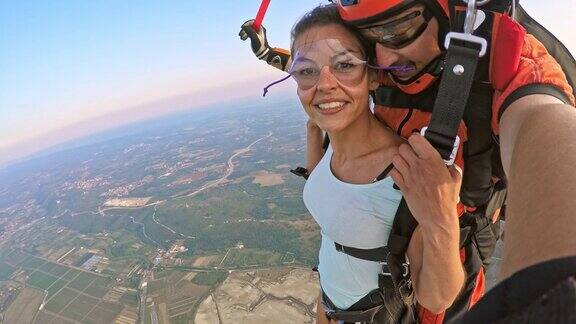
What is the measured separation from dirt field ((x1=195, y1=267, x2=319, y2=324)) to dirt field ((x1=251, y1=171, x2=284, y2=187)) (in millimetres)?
18960

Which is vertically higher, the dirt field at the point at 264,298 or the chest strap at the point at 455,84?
the chest strap at the point at 455,84

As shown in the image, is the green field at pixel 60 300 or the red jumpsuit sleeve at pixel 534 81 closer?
the red jumpsuit sleeve at pixel 534 81

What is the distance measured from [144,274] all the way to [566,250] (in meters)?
31.4

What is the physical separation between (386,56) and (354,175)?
52 cm

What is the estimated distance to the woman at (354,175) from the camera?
1115mm

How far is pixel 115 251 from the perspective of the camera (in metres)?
33.2

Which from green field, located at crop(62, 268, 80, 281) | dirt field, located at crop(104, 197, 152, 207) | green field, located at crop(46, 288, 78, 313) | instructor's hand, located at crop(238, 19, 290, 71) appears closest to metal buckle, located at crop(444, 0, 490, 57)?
instructor's hand, located at crop(238, 19, 290, 71)

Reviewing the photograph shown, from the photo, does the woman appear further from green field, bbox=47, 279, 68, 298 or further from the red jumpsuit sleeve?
green field, bbox=47, 279, 68, 298

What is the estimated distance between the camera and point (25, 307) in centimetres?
2689

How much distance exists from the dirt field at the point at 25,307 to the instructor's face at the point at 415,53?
107 feet

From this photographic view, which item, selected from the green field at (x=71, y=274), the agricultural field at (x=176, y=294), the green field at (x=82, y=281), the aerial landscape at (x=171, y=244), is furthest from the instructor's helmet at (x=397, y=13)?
the green field at (x=71, y=274)

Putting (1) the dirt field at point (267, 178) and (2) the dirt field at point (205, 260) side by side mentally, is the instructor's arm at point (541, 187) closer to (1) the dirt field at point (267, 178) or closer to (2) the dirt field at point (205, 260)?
(2) the dirt field at point (205, 260)

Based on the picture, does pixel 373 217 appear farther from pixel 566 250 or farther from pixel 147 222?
pixel 147 222

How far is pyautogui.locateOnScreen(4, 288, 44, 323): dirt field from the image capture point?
25109 millimetres
